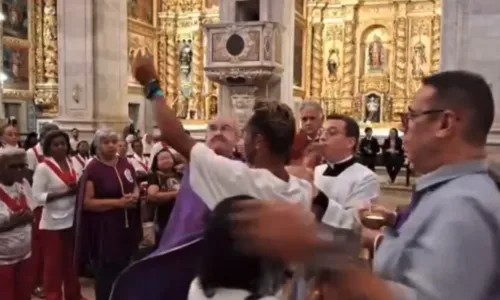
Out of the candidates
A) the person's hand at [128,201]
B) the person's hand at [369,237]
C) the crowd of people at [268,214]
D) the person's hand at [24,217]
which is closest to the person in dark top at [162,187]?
the crowd of people at [268,214]

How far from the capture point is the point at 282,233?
106cm

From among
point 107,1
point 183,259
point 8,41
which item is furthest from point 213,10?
A: point 183,259

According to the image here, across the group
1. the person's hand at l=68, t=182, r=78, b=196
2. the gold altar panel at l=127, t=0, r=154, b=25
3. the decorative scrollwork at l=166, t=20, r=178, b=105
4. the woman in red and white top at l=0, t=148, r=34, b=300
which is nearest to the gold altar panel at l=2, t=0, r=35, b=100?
the gold altar panel at l=127, t=0, r=154, b=25

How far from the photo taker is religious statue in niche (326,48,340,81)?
21.5m

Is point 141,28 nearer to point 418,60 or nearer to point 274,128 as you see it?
point 418,60

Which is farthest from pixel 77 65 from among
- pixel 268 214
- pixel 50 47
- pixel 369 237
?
pixel 268 214

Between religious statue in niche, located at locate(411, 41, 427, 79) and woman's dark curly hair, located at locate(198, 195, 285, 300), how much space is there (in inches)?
795

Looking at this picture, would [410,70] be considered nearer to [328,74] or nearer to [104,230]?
[328,74]

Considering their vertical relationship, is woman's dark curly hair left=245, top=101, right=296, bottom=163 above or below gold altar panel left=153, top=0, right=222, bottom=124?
below

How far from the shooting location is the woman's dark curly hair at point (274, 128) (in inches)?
95.3

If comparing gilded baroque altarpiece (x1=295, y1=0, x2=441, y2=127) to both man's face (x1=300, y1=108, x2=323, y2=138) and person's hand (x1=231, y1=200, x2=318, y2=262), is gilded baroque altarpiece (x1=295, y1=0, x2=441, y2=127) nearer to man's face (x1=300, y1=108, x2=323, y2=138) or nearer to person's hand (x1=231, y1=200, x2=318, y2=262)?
man's face (x1=300, y1=108, x2=323, y2=138)

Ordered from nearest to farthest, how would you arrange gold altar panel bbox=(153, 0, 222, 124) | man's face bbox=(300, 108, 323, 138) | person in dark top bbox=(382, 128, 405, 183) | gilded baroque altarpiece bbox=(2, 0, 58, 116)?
man's face bbox=(300, 108, 323, 138) < person in dark top bbox=(382, 128, 405, 183) < gilded baroque altarpiece bbox=(2, 0, 58, 116) < gold altar panel bbox=(153, 0, 222, 124)

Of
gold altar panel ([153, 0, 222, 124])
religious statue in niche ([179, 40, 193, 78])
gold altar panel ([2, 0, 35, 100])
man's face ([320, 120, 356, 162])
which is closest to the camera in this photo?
man's face ([320, 120, 356, 162])

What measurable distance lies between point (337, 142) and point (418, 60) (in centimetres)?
1833
